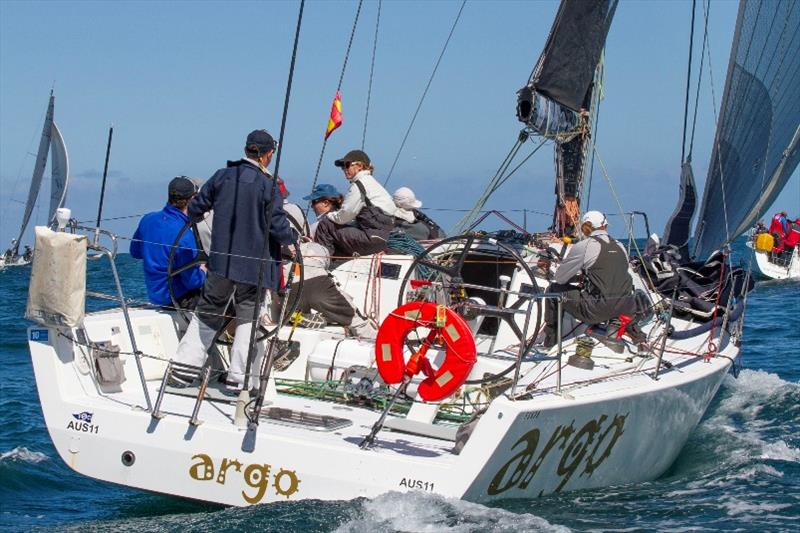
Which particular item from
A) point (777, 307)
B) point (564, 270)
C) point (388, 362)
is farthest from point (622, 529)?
point (777, 307)

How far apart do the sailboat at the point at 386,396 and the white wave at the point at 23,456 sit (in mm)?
1506

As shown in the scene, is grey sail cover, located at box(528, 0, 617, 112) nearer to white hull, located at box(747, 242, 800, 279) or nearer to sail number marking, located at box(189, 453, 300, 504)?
sail number marking, located at box(189, 453, 300, 504)

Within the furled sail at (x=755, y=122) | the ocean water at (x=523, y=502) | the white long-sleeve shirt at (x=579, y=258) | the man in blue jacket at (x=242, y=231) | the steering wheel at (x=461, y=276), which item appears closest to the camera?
the ocean water at (x=523, y=502)

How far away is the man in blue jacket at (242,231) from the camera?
6.09 metres

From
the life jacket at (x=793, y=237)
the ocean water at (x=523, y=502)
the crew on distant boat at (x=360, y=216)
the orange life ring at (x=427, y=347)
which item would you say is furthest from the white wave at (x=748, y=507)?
the life jacket at (x=793, y=237)

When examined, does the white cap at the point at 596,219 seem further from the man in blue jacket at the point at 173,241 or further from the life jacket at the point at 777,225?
the life jacket at the point at 777,225

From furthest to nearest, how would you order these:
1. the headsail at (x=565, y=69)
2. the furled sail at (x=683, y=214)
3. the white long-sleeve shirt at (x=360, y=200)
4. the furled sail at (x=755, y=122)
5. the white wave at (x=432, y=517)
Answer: the furled sail at (x=683, y=214), the furled sail at (x=755, y=122), the headsail at (x=565, y=69), the white long-sleeve shirt at (x=360, y=200), the white wave at (x=432, y=517)

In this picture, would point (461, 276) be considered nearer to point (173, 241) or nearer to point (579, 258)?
point (579, 258)

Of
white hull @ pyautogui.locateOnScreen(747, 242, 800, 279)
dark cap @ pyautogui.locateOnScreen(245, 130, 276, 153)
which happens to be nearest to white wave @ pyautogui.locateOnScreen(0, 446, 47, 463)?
dark cap @ pyautogui.locateOnScreen(245, 130, 276, 153)

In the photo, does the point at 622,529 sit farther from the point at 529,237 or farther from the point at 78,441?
the point at 529,237

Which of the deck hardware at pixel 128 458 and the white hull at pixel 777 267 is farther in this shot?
the white hull at pixel 777 267

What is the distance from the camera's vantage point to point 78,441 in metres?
5.91

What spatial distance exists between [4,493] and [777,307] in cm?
1838

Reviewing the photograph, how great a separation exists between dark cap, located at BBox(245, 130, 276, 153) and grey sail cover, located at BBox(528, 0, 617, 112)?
3079mm
